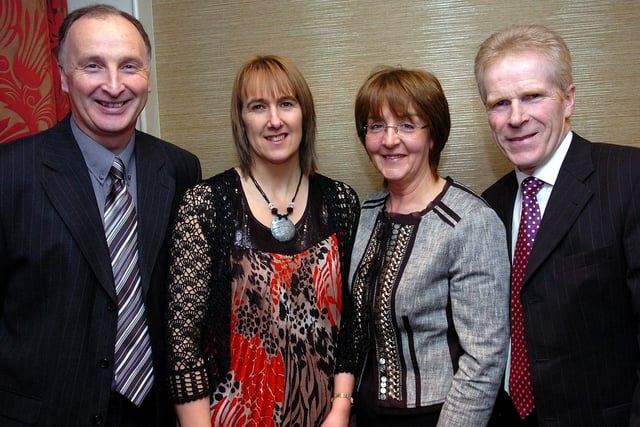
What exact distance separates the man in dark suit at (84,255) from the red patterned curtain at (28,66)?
368 mm

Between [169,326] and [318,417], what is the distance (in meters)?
0.55

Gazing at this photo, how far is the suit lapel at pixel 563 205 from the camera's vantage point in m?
1.59

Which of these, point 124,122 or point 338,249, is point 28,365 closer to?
point 124,122

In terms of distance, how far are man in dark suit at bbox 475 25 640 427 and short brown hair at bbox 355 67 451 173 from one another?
166 millimetres

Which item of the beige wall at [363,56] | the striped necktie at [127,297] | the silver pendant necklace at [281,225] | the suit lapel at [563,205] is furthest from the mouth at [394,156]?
the striped necktie at [127,297]

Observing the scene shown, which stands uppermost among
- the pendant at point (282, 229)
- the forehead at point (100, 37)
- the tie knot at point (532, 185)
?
the forehead at point (100, 37)

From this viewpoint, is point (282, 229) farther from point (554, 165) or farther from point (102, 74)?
point (554, 165)

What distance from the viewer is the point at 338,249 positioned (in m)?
1.89

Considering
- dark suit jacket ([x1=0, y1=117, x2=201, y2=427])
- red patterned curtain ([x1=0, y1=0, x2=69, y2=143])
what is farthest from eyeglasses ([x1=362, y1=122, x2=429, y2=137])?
red patterned curtain ([x1=0, y1=0, x2=69, y2=143])

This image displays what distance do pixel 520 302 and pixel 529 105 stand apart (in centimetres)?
56

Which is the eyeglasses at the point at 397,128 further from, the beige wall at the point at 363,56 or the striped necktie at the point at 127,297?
the striped necktie at the point at 127,297

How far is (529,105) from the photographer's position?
1.66 metres

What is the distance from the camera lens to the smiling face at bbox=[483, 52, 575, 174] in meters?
1.65

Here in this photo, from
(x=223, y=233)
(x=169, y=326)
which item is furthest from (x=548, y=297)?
(x=169, y=326)
